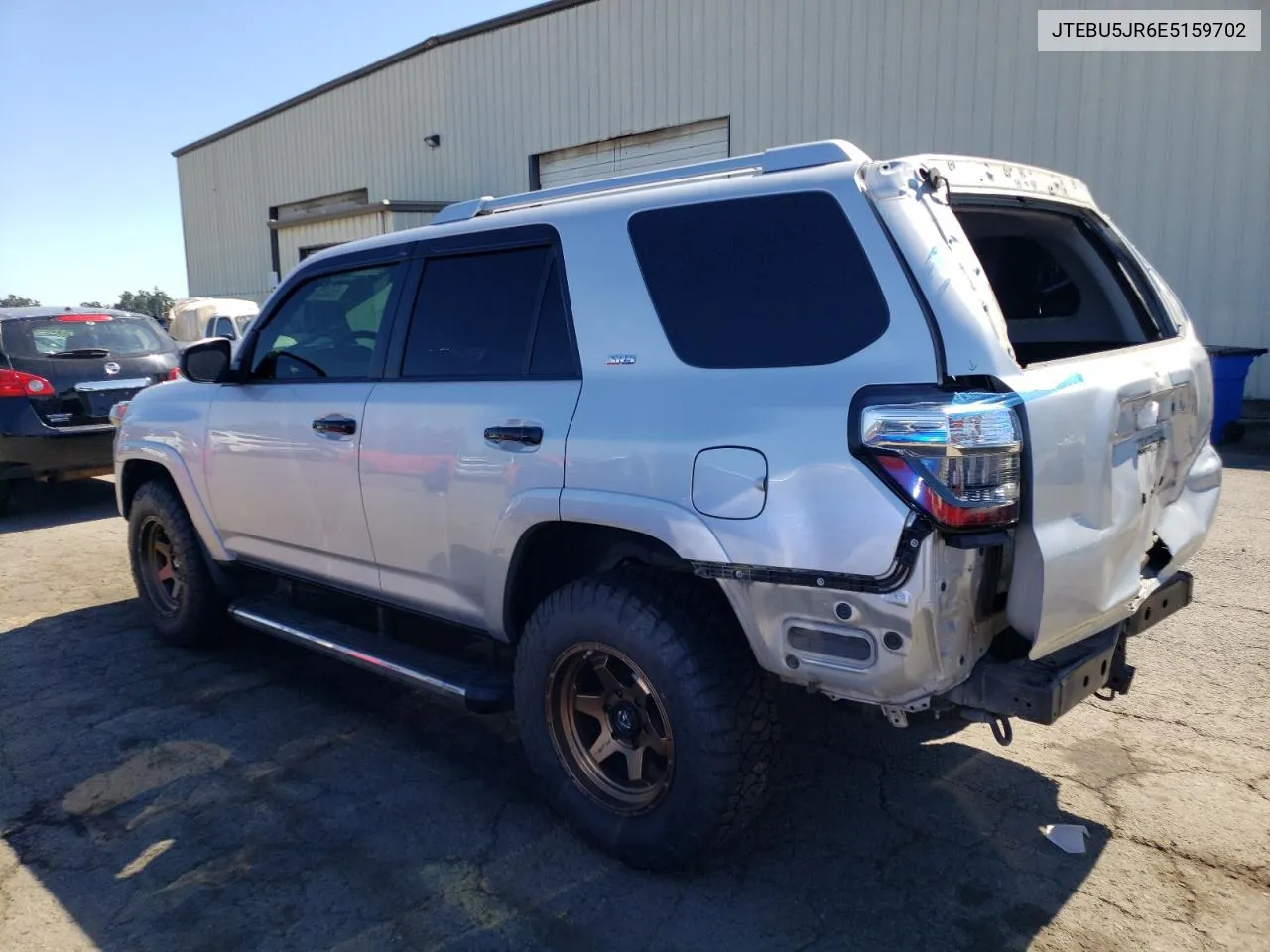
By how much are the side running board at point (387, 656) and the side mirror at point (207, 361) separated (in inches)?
41.7

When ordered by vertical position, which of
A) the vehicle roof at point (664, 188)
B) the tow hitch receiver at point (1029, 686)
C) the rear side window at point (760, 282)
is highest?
the vehicle roof at point (664, 188)

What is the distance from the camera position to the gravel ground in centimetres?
271

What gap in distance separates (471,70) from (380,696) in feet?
55.6

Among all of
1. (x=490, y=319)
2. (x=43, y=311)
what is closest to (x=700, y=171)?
(x=490, y=319)

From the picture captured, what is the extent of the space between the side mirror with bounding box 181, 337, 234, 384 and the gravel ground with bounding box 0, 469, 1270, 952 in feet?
4.78

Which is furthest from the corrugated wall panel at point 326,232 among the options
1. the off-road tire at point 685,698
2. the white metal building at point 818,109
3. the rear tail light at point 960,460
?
the rear tail light at point 960,460

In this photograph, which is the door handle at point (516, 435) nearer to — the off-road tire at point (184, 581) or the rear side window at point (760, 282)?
the rear side window at point (760, 282)

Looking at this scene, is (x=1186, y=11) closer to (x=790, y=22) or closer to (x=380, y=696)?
(x=790, y=22)

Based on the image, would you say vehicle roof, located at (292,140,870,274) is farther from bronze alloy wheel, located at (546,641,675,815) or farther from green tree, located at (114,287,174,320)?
green tree, located at (114,287,174,320)

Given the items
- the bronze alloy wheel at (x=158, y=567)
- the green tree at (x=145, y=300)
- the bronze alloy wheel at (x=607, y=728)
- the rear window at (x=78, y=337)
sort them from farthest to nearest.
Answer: the green tree at (x=145, y=300), the rear window at (x=78, y=337), the bronze alloy wheel at (x=158, y=567), the bronze alloy wheel at (x=607, y=728)

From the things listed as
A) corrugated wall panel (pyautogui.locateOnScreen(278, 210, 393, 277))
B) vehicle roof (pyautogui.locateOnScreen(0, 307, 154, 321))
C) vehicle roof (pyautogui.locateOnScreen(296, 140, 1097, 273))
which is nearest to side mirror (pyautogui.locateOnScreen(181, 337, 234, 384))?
vehicle roof (pyautogui.locateOnScreen(296, 140, 1097, 273))

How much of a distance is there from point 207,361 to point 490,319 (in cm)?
176

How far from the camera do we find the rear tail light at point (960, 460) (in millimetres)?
2256

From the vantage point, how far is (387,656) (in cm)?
363
